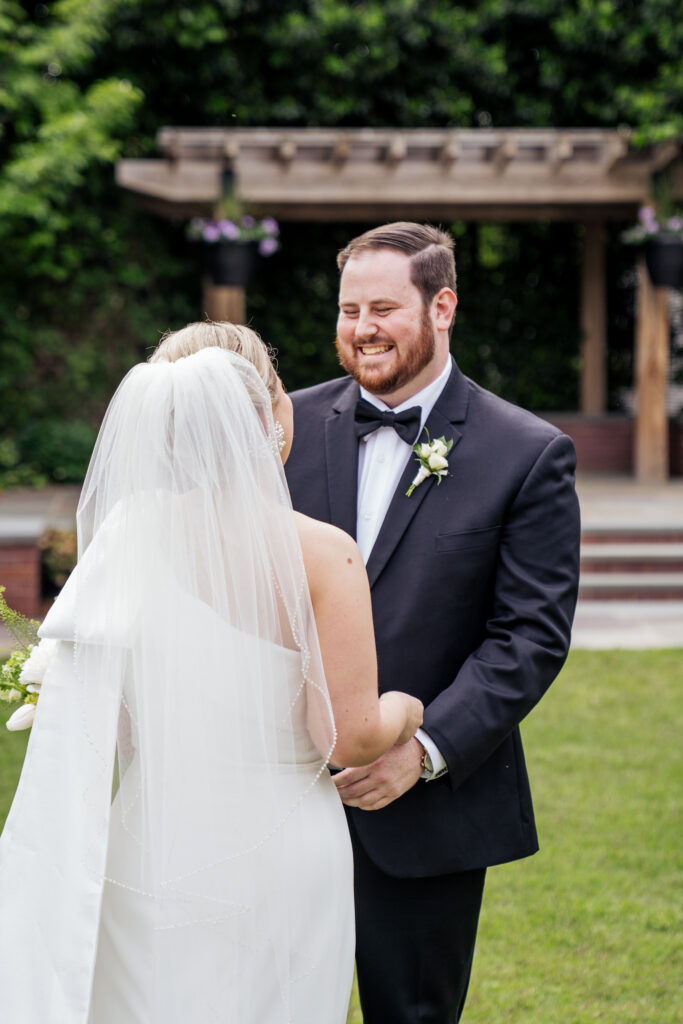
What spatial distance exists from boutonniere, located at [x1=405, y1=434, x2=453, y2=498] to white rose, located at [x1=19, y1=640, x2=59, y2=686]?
834 mm

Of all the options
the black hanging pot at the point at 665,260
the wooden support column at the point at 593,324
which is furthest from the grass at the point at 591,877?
the wooden support column at the point at 593,324

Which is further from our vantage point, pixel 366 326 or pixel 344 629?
pixel 366 326

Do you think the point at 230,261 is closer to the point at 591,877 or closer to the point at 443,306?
the point at 591,877

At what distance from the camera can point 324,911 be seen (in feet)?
6.73

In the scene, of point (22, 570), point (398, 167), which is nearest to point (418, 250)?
point (22, 570)

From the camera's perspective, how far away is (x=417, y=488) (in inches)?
96.8

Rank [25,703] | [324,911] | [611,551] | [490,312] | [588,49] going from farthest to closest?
1. [490,312]
2. [588,49]
3. [611,551]
4. [25,703]
5. [324,911]

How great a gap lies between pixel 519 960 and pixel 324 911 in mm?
1934

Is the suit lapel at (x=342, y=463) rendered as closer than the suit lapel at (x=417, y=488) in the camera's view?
No

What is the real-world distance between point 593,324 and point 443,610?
1160 centimetres

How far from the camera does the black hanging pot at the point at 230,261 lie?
1102 cm

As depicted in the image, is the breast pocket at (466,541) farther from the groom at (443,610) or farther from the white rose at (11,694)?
the white rose at (11,694)

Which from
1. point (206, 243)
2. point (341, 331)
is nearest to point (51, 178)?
point (206, 243)

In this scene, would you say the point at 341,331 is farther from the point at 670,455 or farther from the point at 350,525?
the point at 670,455
